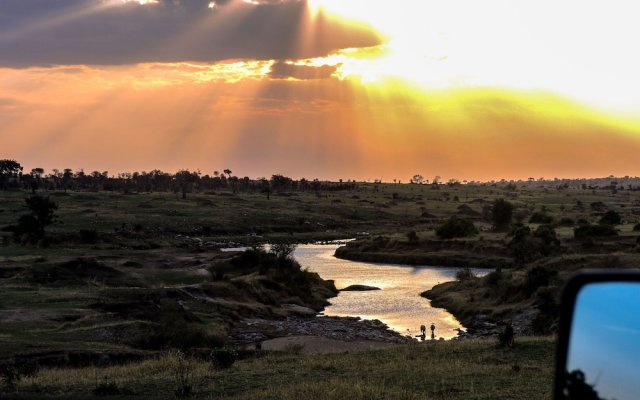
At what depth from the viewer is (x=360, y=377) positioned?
20109 mm

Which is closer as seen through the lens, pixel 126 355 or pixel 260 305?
pixel 126 355

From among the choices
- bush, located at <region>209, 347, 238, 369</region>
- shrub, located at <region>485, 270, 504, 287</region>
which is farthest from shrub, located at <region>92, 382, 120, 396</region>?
shrub, located at <region>485, 270, 504, 287</region>

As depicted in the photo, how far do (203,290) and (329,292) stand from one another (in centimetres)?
1833

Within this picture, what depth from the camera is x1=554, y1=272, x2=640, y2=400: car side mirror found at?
128 inches

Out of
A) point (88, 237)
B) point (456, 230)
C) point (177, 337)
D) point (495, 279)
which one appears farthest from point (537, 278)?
point (88, 237)

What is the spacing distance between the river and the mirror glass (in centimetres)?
4559

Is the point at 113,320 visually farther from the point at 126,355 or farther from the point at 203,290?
the point at 203,290

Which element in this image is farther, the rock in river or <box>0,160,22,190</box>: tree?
<box>0,160,22,190</box>: tree

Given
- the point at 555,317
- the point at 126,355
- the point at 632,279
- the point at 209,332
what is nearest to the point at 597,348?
the point at 632,279

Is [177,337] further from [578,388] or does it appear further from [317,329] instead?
[578,388]

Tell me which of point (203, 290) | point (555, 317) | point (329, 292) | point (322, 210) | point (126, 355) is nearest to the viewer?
point (126, 355)

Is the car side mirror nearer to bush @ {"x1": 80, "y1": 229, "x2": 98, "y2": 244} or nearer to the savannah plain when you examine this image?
the savannah plain

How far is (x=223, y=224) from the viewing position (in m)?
137

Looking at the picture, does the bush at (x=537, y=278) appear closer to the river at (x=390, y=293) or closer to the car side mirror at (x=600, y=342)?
the river at (x=390, y=293)
